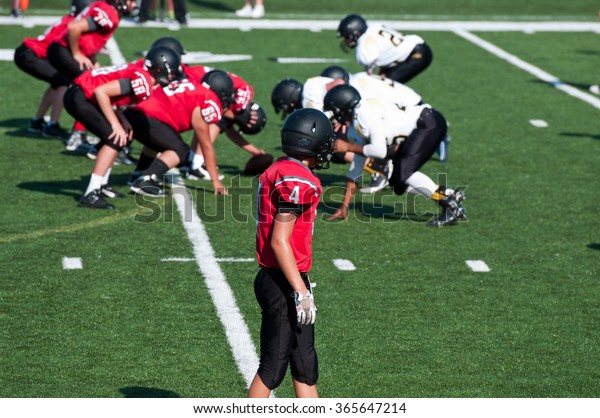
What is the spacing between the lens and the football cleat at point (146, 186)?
10.4 meters

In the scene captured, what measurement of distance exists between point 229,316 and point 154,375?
3.61 ft

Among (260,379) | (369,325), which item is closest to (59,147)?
(369,325)

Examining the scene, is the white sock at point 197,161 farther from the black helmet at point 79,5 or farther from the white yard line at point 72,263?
the white yard line at point 72,263

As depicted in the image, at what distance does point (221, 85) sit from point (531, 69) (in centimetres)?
779

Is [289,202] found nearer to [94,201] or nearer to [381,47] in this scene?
[94,201]

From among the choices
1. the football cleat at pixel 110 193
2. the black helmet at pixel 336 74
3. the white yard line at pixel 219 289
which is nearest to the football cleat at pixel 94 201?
the football cleat at pixel 110 193

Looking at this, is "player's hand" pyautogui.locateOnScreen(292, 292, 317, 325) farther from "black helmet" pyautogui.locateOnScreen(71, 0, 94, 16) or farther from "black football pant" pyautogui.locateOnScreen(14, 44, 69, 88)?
"black helmet" pyautogui.locateOnScreen(71, 0, 94, 16)

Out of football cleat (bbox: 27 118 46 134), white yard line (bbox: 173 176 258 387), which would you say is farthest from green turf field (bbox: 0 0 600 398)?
football cleat (bbox: 27 118 46 134)

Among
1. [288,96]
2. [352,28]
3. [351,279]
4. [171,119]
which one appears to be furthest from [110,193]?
[352,28]

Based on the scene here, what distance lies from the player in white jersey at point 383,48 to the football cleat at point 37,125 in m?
3.31

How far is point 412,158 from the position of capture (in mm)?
9891

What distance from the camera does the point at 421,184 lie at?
9.88m

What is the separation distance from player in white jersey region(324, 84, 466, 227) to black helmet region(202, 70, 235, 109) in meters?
1.22

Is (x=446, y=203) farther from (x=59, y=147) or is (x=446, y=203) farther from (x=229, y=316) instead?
(x=59, y=147)
